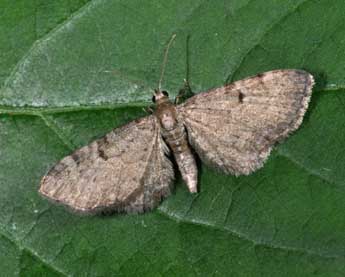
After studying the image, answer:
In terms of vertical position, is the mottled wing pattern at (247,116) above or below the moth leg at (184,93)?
below

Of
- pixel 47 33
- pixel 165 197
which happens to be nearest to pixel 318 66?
pixel 165 197

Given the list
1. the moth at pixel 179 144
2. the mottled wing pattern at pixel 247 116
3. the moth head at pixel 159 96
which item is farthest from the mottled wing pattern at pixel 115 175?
the mottled wing pattern at pixel 247 116

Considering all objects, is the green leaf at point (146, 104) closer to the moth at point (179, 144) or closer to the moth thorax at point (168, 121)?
the moth at point (179, 144)

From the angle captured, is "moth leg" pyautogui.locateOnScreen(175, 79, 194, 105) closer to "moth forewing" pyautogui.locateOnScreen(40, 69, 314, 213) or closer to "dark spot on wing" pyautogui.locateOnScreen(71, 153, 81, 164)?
"moth forewing" pyautogui.locateOnScreen(40, 69, 314, 213)

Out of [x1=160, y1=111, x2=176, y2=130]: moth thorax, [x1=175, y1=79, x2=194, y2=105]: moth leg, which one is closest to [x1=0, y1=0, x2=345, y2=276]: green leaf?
[x1=175, y1=79, x2=194, y2=105]: moth leg

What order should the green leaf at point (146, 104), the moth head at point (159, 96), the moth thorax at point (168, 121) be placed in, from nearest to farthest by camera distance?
the green leaf at point (146, 104) → the moth head at point (159, 96) → the moth thorax at point (168, 121)

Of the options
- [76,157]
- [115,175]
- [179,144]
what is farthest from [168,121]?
[76,157]

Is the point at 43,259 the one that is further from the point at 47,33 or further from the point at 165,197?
the point at 47,33
